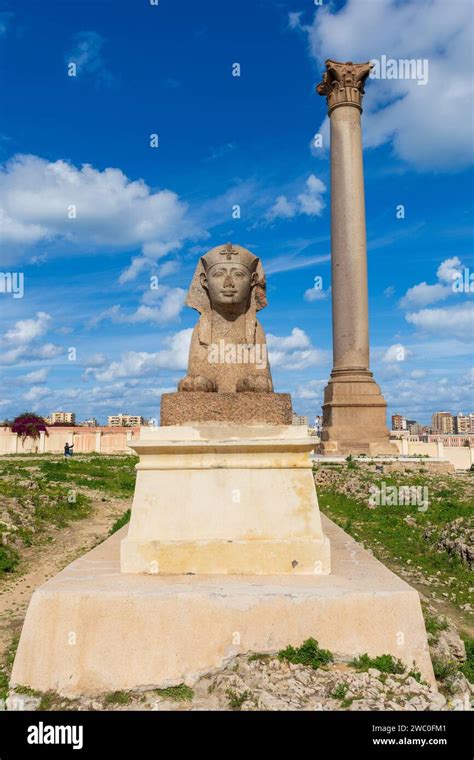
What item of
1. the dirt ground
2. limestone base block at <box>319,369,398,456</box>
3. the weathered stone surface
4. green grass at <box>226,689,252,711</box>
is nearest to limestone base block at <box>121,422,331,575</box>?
the weathered stone surface

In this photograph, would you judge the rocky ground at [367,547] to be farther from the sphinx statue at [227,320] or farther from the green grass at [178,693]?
the sphinx statue at [227,320]

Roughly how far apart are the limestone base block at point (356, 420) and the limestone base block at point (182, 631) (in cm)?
1478

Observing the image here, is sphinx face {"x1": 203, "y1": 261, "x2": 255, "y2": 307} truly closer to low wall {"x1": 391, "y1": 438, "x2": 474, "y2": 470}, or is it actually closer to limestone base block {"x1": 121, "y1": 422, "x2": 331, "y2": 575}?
limestone base block {"x1": 121, "y1": 422, "x2": 331, "y2": 575}

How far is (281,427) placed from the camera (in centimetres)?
493

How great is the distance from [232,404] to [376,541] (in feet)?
16.5

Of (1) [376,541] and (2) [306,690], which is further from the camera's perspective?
(1) [376,541]

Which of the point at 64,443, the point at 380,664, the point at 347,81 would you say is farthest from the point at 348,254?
the point at 64,443

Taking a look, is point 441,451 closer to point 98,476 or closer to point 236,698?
point 98,476

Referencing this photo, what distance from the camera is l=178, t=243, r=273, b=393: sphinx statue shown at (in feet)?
18.6

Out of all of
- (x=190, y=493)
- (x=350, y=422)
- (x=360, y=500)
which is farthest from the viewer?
(x=350, y=422)

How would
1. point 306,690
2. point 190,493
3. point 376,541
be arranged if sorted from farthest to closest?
point 376,541 → point 190,493 → point 306,690

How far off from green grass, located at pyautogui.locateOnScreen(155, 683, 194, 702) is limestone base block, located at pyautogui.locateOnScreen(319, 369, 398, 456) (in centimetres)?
1521

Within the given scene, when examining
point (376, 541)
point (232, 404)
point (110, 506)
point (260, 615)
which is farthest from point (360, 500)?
point (260, 615)

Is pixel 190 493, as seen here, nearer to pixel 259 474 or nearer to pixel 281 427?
pixel 259 474
